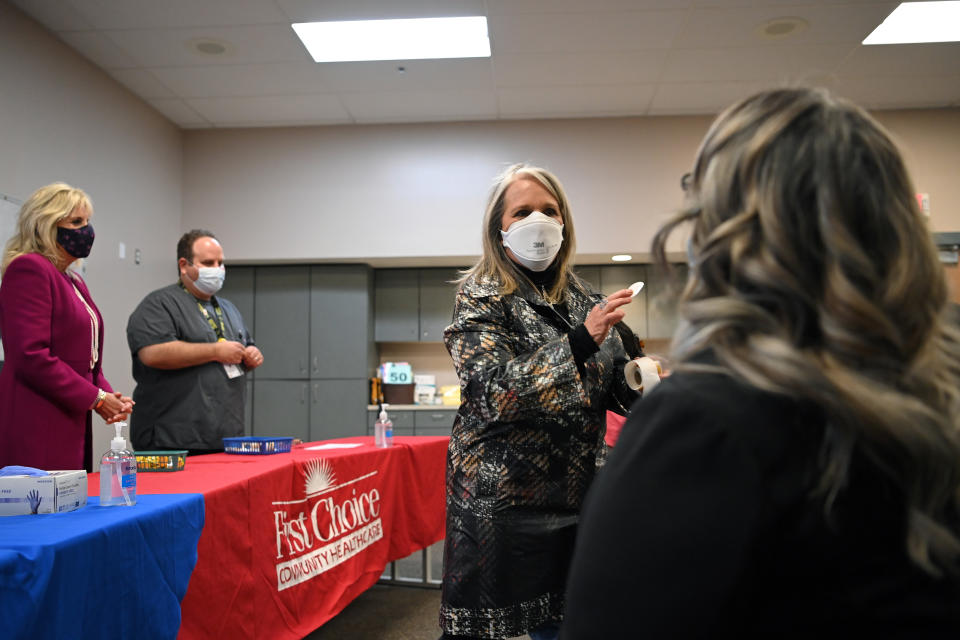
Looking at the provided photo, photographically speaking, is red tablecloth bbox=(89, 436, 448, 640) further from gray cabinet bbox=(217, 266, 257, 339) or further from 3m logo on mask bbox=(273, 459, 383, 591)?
gray cabinet bbox=(217, 266, 257, 339)

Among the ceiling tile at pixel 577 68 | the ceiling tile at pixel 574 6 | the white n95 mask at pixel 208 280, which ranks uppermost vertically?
the ceiling tile at pixel 574 6

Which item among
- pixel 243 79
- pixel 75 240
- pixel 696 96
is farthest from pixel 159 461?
pixel 696 96

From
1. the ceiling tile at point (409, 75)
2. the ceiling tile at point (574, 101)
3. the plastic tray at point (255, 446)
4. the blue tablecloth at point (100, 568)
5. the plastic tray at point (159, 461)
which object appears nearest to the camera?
the blue tablecloth at point (100, 568)

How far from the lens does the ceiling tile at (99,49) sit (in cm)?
419

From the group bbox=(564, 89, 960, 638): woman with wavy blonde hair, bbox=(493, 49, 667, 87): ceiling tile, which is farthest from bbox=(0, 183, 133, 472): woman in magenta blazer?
bbox=(493, 49, 667, 87): ceiling tile

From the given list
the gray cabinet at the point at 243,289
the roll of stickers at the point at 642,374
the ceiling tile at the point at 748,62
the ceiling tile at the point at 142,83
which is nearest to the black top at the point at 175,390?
the roll of stickers at the point at 642,374

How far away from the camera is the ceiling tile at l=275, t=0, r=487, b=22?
153 inches

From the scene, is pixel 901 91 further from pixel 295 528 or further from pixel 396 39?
pixel 295 528

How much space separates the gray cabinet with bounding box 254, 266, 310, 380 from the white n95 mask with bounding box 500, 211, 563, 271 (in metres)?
4.62

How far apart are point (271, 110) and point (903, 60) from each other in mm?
4452

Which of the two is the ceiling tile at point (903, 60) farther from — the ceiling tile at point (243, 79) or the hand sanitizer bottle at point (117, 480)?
the hand sanitizer bottle at point (117, 480)

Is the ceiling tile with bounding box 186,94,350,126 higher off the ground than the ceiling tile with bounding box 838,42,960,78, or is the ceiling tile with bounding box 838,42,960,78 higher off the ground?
the ceiling tile with bounding box 838,42,960,78

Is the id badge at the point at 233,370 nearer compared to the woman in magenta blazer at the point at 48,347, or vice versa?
the woman in magenta blazer at the point at 48,347

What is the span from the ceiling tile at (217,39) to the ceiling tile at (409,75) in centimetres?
32
